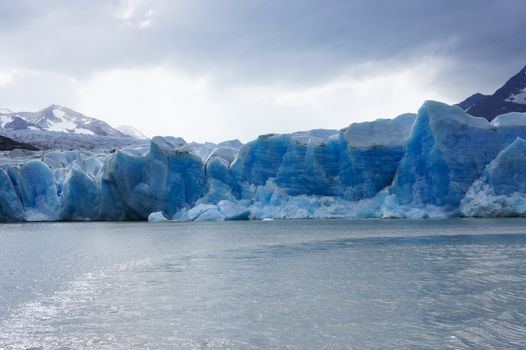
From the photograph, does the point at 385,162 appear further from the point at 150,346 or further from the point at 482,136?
the point at 150,346

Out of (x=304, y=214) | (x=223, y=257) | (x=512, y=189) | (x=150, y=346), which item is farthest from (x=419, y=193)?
(x=150, y=346)

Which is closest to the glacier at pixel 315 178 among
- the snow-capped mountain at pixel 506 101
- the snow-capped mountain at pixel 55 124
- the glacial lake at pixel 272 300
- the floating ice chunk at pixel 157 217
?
the floating ice chunk at pixel 157 217

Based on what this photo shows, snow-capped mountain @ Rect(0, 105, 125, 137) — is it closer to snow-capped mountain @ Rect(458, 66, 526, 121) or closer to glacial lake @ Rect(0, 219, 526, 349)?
snow-capped mountain @ Rect(458, 66, 526, 121)

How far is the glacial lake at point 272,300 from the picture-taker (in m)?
5.70

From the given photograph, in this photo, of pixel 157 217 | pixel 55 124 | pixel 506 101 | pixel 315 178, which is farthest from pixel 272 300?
pixel 55 124

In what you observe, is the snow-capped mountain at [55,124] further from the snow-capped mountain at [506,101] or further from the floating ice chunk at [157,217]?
the floating ice chunk at [157,217]

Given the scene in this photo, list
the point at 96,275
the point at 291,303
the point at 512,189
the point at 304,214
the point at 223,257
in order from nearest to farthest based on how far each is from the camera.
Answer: the point at 291,303 → the point at 96,275 → the point at 223,257 → the point at 512,189 → the point at 304,214

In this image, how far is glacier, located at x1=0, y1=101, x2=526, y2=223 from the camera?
99.8 feet

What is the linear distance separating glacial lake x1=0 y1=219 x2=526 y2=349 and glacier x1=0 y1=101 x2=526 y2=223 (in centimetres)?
1686

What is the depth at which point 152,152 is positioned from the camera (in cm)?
3725

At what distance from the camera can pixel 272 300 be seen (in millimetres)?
7750

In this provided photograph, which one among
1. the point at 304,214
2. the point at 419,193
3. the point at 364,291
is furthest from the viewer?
the point at 304,214

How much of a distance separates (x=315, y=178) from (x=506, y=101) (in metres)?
69.0

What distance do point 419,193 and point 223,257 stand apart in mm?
21429
